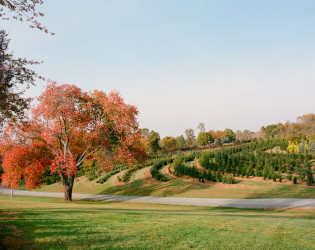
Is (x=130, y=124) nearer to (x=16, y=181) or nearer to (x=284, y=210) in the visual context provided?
(x=16, y=181)

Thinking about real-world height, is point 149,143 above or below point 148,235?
above

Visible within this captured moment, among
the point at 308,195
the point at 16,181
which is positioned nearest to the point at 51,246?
the point at 16,181

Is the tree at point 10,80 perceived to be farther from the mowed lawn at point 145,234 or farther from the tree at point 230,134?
the tree at point 230,134

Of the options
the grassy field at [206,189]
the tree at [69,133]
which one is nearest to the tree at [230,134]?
the grassy field at [206,189]

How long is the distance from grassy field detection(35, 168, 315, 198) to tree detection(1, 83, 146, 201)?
4.20 meters

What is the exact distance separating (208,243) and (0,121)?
322 inches

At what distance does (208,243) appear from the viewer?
5074 mm

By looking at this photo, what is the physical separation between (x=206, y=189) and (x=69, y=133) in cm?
1072

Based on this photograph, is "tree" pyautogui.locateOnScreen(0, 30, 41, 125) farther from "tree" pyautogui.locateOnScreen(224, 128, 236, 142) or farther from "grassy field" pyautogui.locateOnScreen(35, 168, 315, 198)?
"tree" pyautogui.locateOnScreen(224, 128, 236, 142)

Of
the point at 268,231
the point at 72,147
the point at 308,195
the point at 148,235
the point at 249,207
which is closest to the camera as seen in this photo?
the point at 148,235

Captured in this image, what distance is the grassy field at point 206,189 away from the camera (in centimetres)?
1522

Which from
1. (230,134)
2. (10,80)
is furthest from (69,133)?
(230,134)

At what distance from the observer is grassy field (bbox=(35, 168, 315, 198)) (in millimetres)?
15219

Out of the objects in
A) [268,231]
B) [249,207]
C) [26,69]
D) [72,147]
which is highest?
[26,69]
